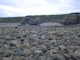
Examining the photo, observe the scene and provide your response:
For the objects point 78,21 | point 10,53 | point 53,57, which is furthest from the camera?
point 78,21

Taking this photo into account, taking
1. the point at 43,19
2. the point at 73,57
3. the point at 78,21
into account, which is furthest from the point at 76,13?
the point at 73,57

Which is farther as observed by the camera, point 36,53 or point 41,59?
point 36,53

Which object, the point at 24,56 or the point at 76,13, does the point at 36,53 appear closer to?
the point at 24,56

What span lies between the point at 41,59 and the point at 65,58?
374 millimetres

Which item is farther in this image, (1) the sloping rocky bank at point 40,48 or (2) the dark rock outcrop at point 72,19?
(2) the dark rock outcrop at point 72,19

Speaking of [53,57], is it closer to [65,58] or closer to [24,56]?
[65,58]

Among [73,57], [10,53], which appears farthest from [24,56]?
[73,57]

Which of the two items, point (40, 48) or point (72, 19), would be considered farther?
point (72, 19)

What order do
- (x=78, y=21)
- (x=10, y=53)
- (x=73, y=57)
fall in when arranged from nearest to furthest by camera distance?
(x=73, y=57)
(x=10, y=53)
(x=78, y=21)

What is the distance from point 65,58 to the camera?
134 centimetres

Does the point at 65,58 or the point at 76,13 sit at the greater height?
the point at 76,13

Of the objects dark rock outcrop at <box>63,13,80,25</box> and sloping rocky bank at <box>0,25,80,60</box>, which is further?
dark rock outcrop at <box>63,13,80,25</box>

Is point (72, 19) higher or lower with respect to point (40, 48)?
higher

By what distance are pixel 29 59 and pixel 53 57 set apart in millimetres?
359
